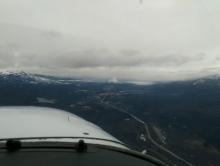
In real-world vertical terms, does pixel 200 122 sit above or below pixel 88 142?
below

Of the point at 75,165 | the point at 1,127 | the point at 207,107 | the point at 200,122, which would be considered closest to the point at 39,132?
the point at 1,127

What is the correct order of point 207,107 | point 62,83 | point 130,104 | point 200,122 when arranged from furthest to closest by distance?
point 62,83, point 207,107, point 130,104, point 200,122

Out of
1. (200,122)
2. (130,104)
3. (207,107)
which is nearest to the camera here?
(200,122)

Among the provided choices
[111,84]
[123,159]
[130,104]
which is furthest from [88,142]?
[111,84]

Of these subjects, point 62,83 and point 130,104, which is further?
point 62,83

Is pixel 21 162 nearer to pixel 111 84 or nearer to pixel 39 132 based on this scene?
pixel 39 132

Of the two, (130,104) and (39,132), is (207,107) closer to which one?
(130,104)

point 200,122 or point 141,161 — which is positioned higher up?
point 141,161

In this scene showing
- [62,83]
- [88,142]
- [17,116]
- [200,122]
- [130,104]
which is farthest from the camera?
[62,83]

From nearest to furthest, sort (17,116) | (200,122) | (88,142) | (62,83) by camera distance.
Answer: (88,142) < (17,116) < (200,122) < (62,83)

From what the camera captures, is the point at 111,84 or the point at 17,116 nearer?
the point at 17,116
